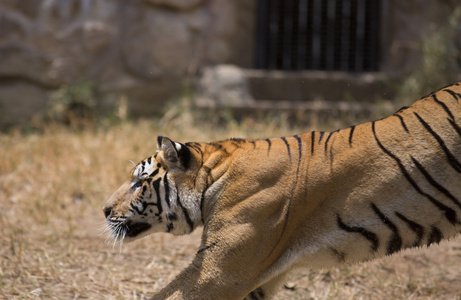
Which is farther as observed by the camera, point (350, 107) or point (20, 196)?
point (350, 107)

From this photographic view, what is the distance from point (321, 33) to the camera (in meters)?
7.34

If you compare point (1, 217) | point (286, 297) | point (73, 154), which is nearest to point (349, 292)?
point (286, 297)

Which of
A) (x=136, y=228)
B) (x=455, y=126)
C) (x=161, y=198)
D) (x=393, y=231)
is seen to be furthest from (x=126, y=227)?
(x=455, y=126)

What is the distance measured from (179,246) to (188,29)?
3859mm

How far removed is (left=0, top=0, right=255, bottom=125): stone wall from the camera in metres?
6.90

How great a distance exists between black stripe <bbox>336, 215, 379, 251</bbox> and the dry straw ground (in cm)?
67

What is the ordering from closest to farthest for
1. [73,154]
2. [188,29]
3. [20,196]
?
[20,196], [73,154], [188,29]

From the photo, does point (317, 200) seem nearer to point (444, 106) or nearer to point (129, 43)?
point (444, 106)

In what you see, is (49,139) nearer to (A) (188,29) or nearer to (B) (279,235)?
(A) (188,29)

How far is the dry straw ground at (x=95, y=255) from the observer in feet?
10.3

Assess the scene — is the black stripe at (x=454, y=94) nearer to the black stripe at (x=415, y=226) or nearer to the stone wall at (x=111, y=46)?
the black stripe at (x=415, y=226)

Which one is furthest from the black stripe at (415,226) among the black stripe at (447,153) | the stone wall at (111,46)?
the stone wall at (111,46)

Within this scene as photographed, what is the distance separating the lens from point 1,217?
13.3ft

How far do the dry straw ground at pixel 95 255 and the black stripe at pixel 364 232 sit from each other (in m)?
0.67
